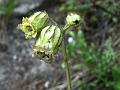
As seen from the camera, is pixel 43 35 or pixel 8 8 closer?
pixel 43 35

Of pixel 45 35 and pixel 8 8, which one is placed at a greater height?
pixel 8 8

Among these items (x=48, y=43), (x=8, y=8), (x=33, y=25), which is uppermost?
(x=8, y=8)

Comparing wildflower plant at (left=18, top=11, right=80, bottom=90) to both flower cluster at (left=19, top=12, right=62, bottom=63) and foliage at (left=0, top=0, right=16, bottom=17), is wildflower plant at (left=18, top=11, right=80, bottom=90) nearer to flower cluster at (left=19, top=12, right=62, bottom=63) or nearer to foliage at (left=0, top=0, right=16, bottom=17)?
flower cluster at (left=19, top=12, right=62, bottom=63)

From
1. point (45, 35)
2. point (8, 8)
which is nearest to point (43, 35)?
point (45, 35)

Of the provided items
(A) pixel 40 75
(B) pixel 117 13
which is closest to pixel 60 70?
(A) pixel 40 75

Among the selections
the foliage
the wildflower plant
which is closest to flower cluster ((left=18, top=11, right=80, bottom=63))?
the wildflower plant

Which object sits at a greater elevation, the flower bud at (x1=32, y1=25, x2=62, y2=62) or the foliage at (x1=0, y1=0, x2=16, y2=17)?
the foliage at (x1=0, y1=0, x2=16, y2=17)

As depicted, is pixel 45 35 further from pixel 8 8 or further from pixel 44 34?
pixel 8 8
